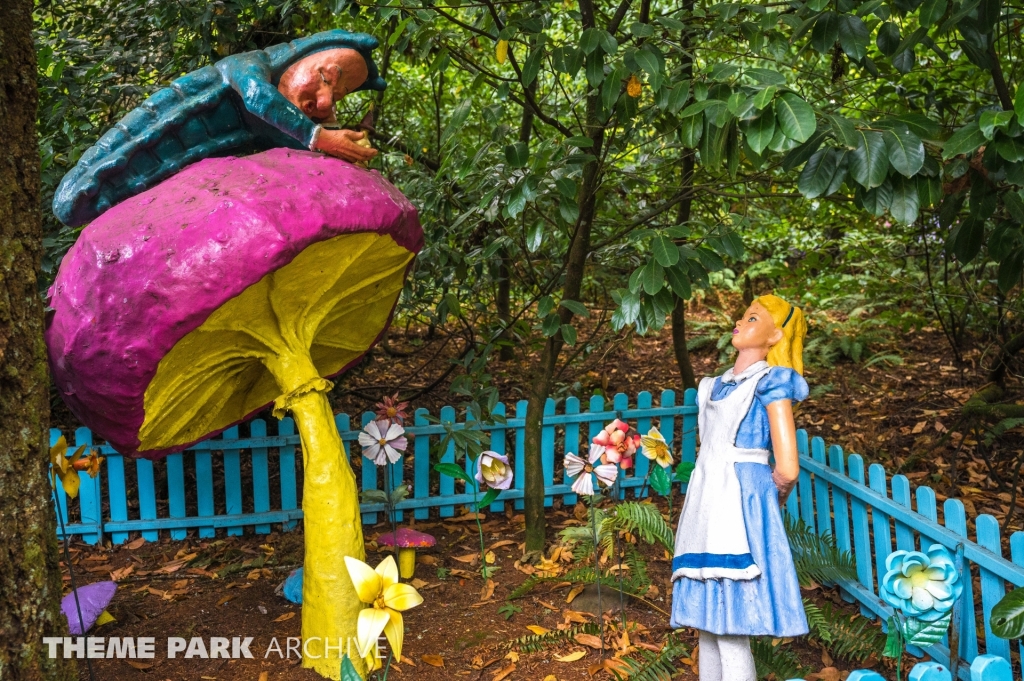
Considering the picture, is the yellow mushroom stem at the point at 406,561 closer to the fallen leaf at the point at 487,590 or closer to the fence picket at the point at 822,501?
the fallen leaf at the point at 487,590

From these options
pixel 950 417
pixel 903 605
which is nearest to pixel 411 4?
pixel 903 605

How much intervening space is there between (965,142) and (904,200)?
0.75ft

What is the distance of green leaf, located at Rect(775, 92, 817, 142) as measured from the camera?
7.56 ft

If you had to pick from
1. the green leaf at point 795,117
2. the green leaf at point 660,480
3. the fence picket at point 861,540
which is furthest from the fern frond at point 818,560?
the green leaf at point 795,117

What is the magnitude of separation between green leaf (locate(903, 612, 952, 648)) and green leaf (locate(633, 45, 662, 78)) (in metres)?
2.02

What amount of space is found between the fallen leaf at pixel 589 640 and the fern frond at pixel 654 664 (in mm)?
148

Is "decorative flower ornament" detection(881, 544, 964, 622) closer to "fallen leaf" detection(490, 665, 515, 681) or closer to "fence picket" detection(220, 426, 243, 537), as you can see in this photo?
"fallen leaf" detection(490, 665, 515, 681)

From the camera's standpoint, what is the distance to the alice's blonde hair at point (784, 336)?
2.91m

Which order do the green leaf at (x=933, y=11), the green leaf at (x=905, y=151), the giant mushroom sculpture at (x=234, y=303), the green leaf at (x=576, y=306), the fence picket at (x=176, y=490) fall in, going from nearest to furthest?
the green leaf at (x=905, y=151) → the giant mushroom sculpture at (x=234, y=303) → the green leaf at (x=933, y=11) → the green leaf at (x=576, y=306) → the fence picket at (x=176, y=490)

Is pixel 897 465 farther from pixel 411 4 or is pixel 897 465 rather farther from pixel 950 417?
pixel 411 4

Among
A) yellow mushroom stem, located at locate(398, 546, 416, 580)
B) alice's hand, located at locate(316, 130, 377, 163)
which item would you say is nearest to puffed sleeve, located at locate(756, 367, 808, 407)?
alice's hand, located at locate(316, 130, 377, 163)

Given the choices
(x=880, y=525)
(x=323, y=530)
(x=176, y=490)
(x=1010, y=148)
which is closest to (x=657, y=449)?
(x=880, y=525)

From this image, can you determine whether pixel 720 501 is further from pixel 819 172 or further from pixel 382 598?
pixel 382 598

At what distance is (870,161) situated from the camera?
2.41 m
